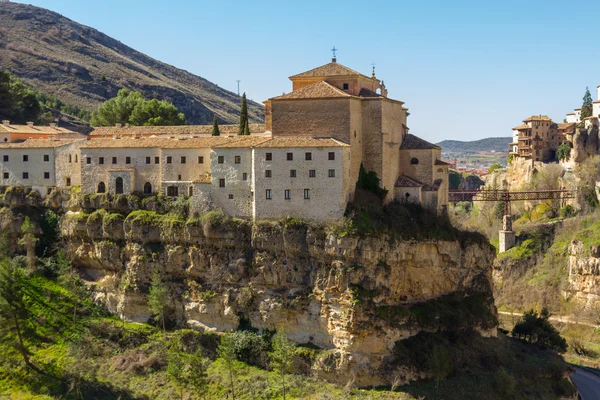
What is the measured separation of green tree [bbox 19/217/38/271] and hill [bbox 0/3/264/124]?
64614 mm

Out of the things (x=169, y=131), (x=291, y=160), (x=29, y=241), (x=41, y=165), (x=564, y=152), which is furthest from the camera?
(x=564, y=152)

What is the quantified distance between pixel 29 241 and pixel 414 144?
83.9ft

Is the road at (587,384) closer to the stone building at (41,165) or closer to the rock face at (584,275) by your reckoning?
the rock face at (584,275)

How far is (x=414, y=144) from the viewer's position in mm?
50594

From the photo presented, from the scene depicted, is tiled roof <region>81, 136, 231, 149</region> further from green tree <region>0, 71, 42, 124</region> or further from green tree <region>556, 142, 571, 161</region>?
green tree <region>556, 142, 571, 161</region>

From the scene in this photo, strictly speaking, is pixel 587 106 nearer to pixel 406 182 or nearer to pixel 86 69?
pixel 406 182

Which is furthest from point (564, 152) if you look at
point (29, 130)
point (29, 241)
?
point (29, 241)

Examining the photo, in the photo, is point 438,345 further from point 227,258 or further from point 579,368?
point 579,368

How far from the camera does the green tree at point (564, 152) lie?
8744cm

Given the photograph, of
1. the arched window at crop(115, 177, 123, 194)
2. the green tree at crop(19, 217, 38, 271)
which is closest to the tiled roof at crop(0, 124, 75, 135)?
the green tree at crop(19, 217, 38, 271)

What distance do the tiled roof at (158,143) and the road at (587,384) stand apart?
28394mm

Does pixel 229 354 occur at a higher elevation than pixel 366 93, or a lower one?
lower

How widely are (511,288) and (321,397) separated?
38.7 m

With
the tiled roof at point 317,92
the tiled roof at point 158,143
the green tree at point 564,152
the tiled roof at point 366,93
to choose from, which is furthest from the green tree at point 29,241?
the green tree at point 564,152
